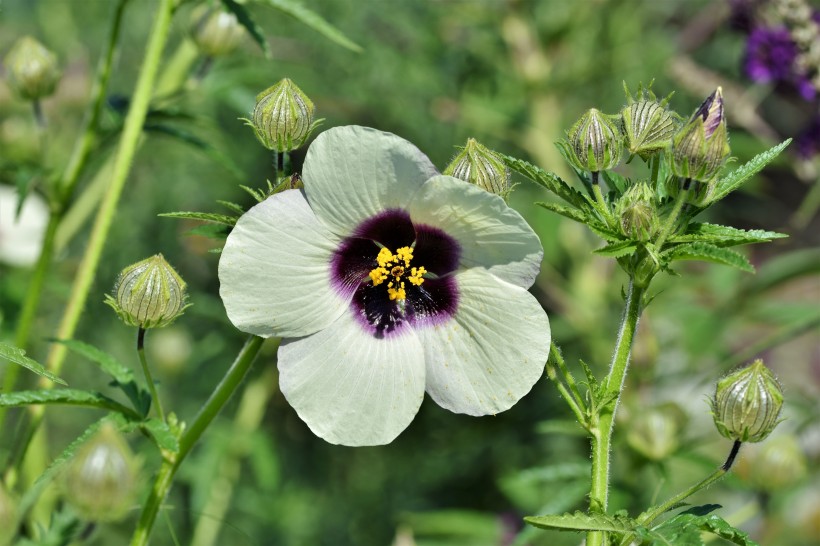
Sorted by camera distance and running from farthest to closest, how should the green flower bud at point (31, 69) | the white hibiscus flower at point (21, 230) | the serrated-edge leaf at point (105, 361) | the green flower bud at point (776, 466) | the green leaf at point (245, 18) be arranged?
the white hibiscus flower at point (21, 230)
the green flower bud at point (776, 466)
the green flower bud at point (31, 69)
the green leaf at point (245, 18)
the serrated-edge leaf at point (105, 361)

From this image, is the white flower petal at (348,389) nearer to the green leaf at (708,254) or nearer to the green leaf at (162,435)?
the green leaf at (162,435)

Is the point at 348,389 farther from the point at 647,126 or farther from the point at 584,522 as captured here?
the point at 647,126

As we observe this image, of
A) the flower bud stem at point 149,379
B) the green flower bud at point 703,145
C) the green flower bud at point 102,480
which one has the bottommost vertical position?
the green flower bud at point 102,480

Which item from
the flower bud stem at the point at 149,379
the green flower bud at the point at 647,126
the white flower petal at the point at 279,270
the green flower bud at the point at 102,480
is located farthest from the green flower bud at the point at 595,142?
the green flower bud at the point at 102,480

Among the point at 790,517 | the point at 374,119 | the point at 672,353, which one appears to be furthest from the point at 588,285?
the point at 790,517

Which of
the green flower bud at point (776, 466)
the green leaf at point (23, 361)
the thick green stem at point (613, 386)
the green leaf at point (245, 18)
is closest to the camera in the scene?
the green leaf at point (23, 361)

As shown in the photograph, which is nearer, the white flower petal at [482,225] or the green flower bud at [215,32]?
the white flower petal at [482,225]

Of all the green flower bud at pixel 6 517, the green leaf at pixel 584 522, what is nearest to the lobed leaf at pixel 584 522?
the green leaf at pixel 584 522

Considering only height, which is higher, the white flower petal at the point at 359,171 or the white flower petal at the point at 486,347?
the white flower petal at the point at 359,171
